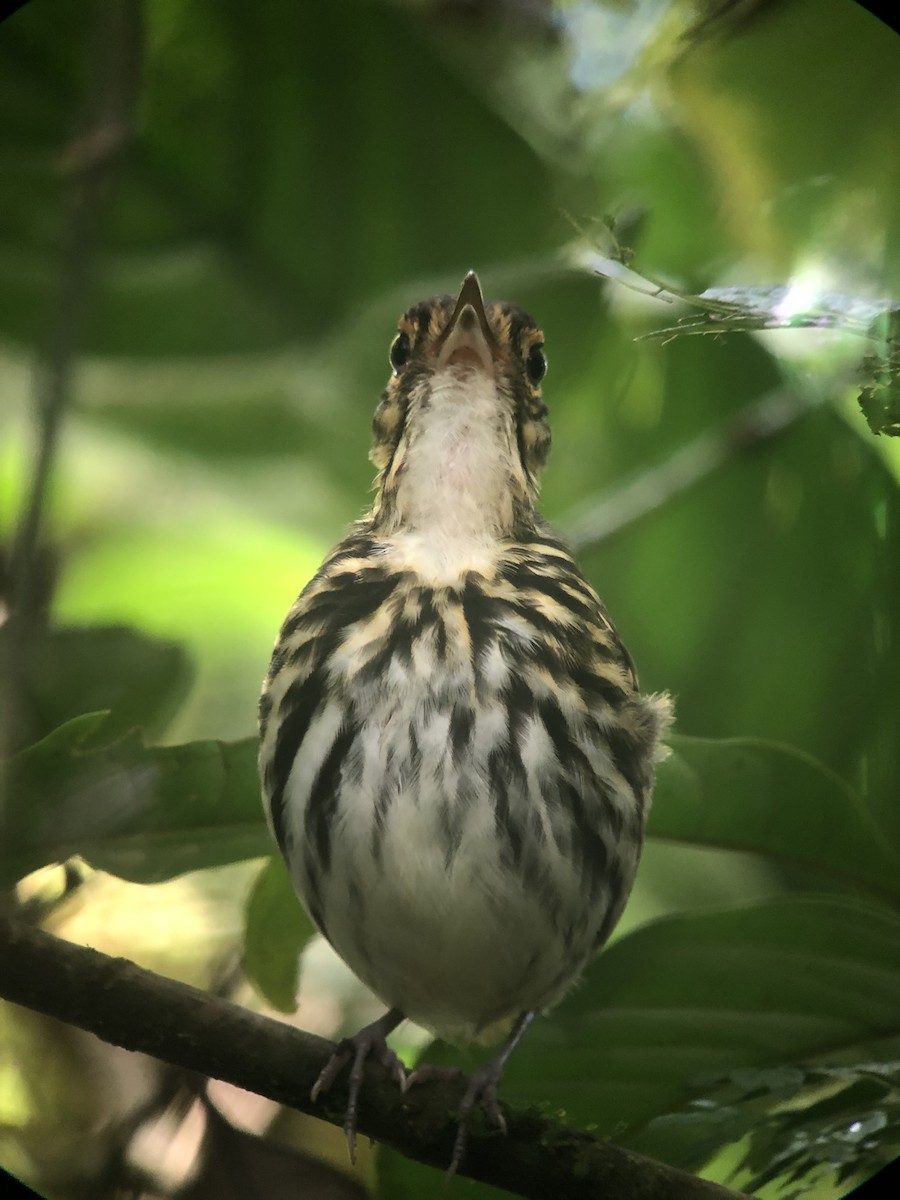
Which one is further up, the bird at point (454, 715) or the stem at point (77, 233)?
the stem at point (77, 233)

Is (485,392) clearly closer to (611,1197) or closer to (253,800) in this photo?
(253,800)

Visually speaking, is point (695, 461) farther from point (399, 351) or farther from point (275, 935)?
point (275, 935)

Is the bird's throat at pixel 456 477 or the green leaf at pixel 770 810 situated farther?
the bird's throat at pixel 456 477

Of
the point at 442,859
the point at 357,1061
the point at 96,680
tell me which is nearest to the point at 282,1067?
the point at 357,1061

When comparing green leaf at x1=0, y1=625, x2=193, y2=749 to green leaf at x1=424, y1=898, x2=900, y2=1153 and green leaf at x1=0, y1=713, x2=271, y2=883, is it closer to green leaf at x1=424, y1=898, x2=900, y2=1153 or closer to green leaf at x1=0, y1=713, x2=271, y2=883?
green leaf at x1=0, y1=713, x2=271, y2=883

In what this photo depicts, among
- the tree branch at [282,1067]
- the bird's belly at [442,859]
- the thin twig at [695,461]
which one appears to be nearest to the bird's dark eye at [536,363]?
the thin twig at [695,461]

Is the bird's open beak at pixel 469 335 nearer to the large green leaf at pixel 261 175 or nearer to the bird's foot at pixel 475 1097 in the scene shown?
the large green leaf at pixel 261 175

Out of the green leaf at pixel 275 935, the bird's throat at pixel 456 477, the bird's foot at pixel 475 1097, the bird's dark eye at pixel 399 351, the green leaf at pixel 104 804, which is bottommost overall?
the bird's foot at pixel 475 1097
